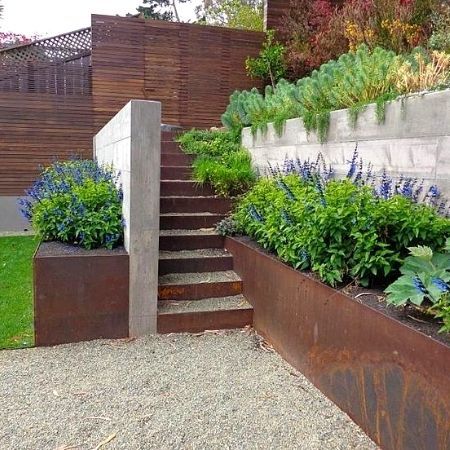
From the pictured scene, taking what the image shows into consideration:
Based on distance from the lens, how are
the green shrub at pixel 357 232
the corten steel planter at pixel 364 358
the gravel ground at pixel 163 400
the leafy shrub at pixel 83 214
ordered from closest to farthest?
the corten steel planter at pixel 364 358 < the gravel ground at pixel 163 400 < the green shrub at pixel 357 232 < the leafy shrub at pixel 83 214

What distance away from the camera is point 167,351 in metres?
2.74

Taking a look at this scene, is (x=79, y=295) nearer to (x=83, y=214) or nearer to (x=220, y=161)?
(x=83, y=214)

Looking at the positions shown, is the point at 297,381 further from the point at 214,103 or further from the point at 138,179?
the point at 214,103

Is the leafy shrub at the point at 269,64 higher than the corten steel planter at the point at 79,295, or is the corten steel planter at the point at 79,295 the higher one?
the leafy shrub at the point at 269,64

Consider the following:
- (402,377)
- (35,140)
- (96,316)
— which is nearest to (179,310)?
(96,316)

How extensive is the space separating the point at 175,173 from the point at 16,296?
1.98 m

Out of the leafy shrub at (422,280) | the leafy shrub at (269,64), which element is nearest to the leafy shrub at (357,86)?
the leafy shrub at (422,280)

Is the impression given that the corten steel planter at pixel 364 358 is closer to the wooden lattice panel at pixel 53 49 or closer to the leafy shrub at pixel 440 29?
the leafy shrub at pixel 440 29

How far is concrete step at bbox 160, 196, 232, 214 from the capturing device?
13.1 ft

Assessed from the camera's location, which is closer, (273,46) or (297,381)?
(297,381)

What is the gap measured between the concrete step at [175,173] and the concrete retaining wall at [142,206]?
4.54 feet

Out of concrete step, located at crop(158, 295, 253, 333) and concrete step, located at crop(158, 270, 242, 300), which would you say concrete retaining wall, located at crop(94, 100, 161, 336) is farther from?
concrete step, located at crop(158, 270, 242, 300)

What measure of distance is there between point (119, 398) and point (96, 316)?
2.75 ft

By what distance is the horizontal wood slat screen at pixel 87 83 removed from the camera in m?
6.96
